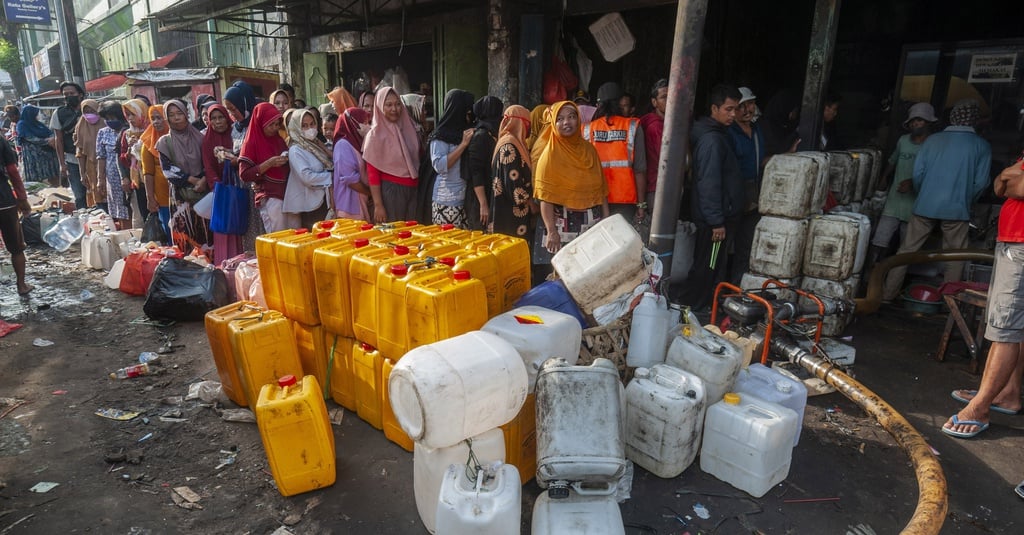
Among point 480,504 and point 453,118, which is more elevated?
point 453,118

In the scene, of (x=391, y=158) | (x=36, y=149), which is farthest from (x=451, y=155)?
(x=36, y=149)

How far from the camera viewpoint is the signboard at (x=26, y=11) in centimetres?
2130

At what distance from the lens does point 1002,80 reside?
6133 mm

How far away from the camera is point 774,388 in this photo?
2.98m

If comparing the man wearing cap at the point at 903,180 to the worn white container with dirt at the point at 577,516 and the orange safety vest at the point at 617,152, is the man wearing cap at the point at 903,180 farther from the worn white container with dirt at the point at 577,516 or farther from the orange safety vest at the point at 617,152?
the worn white container with dirt at the point at 577,516

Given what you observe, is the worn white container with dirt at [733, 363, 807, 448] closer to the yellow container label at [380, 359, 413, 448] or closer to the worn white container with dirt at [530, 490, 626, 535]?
the worn white container with dirt at [530, 490, 626, 535]

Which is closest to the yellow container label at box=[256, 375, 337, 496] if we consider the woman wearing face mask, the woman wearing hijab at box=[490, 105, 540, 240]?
the woman wearing hijab at box=[490, 105, 540, 240]

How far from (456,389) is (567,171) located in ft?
8.67

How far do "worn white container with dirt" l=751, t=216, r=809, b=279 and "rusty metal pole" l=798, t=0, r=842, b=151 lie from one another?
46.6 inches

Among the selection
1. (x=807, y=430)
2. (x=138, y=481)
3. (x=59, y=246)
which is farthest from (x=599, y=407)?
(x=59, y=246)

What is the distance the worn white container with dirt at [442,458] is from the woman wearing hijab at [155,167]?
5506 millimetres

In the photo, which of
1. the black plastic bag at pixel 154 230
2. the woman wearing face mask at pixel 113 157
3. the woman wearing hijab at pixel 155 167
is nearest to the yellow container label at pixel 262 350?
the woman wearing hijab at pixel 155 167

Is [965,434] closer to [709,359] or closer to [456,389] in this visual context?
[709,359]

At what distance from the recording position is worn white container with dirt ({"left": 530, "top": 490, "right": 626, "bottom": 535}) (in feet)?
6.66
